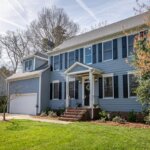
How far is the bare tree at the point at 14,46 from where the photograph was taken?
39.5 metres

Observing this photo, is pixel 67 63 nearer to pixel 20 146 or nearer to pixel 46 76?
pixel 46 76

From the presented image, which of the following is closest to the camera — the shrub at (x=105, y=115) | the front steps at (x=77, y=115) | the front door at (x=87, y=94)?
the shrub at (x=105, y=115)

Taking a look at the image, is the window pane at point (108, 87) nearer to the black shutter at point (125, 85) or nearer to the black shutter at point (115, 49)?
the black shutter at point (125, 85)

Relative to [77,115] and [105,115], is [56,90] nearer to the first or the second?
[77,115]

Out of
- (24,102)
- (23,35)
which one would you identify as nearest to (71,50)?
(24,102)

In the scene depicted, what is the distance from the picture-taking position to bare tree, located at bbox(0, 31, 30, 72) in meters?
39.5

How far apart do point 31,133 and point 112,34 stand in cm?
946

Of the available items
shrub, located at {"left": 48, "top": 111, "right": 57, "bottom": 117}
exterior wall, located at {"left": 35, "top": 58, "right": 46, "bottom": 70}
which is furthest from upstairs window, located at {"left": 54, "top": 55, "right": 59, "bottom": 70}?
shrub, located at {"left": 48, "top": 111, "right": 57, "bottom": 117}

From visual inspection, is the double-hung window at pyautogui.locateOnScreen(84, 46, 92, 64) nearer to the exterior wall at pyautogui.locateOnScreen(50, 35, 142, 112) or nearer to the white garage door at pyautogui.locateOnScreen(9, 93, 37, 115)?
the exterior wall at pyautogui.locateOnScreen(50, 35, 142, 112)

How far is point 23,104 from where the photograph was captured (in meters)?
24.9

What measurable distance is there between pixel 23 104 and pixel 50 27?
18184 millimetres

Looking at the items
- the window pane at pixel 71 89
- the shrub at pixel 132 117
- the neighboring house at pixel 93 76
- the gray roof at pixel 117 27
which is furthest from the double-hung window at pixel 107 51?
the shrub at pixel 132 117

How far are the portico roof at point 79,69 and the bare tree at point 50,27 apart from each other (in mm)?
19198

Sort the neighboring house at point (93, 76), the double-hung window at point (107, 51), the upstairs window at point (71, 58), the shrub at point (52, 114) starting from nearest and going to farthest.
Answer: the neighboring house at point (93, 76), the double-hung window at point (107, 51), the shrub at point (52, 114), the upstairs window at point (71, 58)
